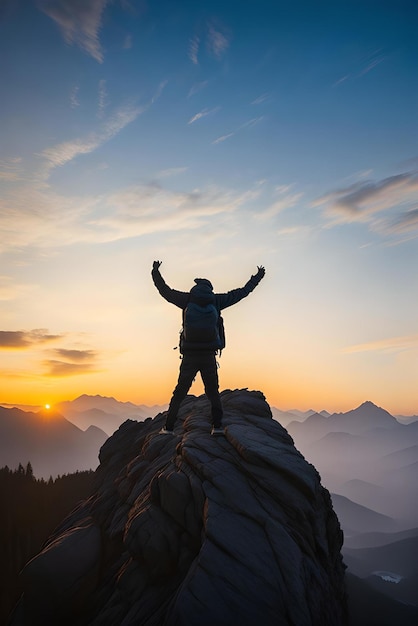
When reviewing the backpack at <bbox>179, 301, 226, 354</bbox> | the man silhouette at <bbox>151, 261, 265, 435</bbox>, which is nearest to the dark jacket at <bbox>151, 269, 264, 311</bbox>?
the man silhouette at <bbox>151, 261, 265, 435</bbox>

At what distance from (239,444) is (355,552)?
23592 cm

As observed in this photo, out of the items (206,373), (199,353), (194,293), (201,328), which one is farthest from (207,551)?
(194,293)

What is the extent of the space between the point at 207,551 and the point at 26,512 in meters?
84.9

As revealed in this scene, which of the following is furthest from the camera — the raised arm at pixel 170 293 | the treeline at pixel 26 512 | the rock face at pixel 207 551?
the treeline at pixel 26 512

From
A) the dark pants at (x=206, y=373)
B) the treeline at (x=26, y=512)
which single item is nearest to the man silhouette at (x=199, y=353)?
the dark pants at (x=206, y=373)

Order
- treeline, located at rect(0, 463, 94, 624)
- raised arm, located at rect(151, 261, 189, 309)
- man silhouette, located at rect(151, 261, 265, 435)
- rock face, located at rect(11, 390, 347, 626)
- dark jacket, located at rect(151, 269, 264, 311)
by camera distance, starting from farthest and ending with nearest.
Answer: treeline, located at rect(0, 463, 94, 624) < raised arm, located at rect(151, 261, 189, 309) < dark jacket, located at rect(151, 269, 264, 311) < man silhouette, located at rect(151, 261, 265, 435) < rock face, located at rect(11, 390, 347, 626)

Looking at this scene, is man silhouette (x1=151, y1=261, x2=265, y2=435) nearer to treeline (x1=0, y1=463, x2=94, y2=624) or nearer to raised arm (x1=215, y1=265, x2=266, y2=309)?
raised arm (x1=215, y1=265, x2=266, y2=309)

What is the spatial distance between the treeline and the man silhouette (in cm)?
4460

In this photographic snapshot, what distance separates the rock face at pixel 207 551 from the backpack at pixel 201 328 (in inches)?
114

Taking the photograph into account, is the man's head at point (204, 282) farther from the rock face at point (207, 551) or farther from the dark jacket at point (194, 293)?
the rock face at point (207, 551)

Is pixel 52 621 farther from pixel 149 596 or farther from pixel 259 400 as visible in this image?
pixel 259 400

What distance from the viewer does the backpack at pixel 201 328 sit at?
11.6 m

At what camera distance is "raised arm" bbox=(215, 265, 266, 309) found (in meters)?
13.0

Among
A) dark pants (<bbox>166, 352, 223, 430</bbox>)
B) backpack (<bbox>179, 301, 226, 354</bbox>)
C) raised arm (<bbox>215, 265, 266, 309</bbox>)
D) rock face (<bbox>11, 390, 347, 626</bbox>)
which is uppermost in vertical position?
raised arm (<bbox>215, 265, 266, 309</bbox>)
